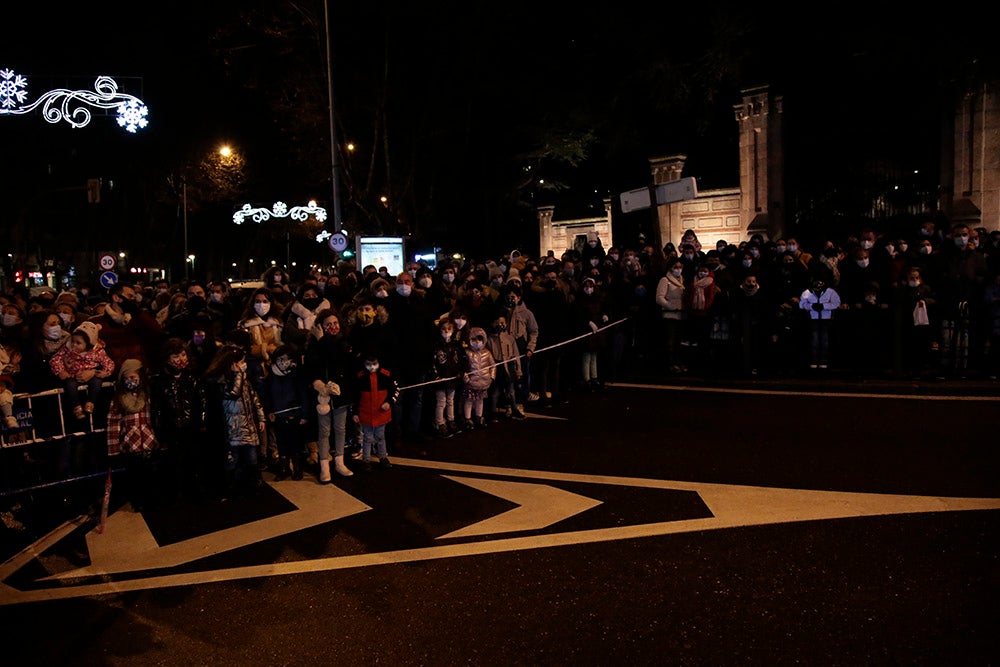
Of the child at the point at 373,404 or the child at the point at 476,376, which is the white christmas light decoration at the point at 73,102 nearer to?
the child at the point at 476,376

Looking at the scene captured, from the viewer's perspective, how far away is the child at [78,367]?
27.3ft

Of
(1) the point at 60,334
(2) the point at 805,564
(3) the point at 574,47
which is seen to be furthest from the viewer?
(3) the point at 574,47

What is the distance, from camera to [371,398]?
8.50 meters

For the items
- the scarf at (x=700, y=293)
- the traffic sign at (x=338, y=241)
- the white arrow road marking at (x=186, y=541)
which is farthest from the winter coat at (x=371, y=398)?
the traffic sign at (x=338, y=241)

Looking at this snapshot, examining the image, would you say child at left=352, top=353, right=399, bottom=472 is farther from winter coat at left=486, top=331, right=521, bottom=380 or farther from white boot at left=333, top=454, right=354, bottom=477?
winter coat at left=486, top=331, right=521, bottom=380

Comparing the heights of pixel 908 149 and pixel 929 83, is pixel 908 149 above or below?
below

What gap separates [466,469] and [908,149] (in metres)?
16.2

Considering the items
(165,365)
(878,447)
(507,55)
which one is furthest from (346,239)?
(878,447)

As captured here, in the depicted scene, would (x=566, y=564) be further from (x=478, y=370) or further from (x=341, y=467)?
(x=478, y=370)

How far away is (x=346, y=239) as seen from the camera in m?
21.2

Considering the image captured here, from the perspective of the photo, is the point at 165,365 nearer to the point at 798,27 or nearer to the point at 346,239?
the point at 346,239

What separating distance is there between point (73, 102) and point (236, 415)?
74.7 feet

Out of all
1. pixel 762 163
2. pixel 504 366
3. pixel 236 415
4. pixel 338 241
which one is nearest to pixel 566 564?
pixel 236 415

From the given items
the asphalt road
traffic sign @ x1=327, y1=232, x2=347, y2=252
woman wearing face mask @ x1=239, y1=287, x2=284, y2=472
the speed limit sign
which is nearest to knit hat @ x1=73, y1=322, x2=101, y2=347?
woman wearing face mask @ x1=239, y1=287, x2=284, y2=472
